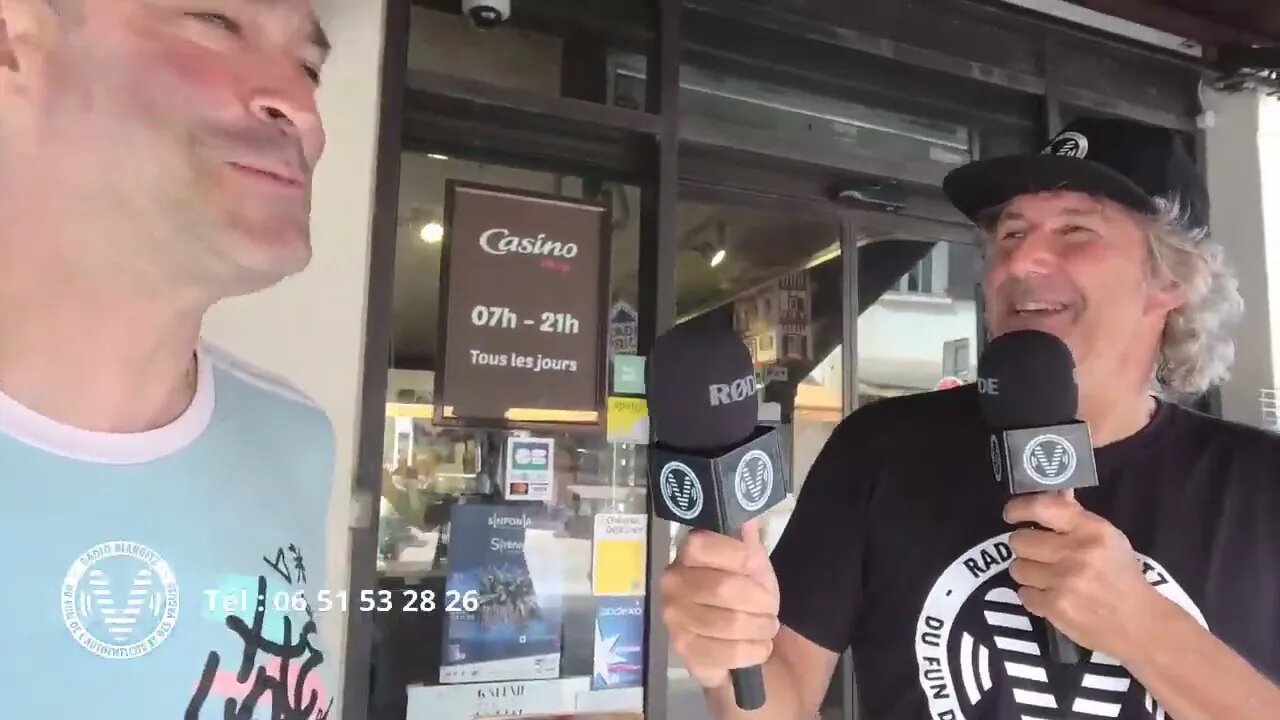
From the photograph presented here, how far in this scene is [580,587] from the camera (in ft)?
6.93

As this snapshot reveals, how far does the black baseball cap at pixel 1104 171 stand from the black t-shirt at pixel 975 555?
31 cm

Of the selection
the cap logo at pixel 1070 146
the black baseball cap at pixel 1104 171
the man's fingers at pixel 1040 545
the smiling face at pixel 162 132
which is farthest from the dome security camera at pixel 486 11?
the man's fingers at pixel 1040 545

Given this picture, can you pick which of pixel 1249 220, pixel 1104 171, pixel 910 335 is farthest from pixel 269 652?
pixel 1249 220

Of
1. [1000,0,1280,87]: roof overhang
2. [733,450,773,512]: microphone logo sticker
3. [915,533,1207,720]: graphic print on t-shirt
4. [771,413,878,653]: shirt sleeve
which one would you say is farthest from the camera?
[1000,0,1280,87]: roof overhang

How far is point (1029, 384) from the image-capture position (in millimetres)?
1083

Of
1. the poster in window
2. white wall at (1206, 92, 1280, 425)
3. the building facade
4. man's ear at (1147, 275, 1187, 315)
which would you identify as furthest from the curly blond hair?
white wall at (1206, 92, 1280, 425)

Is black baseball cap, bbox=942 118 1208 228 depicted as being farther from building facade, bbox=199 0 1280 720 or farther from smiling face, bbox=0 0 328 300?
smiling face, bbox=0 0 328 300

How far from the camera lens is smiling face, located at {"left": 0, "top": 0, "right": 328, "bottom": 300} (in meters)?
1.36

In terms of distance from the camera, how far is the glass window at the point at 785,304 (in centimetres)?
241

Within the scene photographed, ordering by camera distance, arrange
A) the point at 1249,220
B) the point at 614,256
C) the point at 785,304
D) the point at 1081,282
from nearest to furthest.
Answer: the point at 1081,282
the point at 614,256
the point at 785,304
the point at 1249,220

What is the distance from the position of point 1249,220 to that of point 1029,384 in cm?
226

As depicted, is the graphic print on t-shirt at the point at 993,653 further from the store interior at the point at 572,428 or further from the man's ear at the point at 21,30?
the man's ear at the point at 21,30

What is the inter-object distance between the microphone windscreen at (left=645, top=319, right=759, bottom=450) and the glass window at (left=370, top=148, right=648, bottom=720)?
41.4 inches

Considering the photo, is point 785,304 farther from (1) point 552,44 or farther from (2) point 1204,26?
(2) point 1204,26
